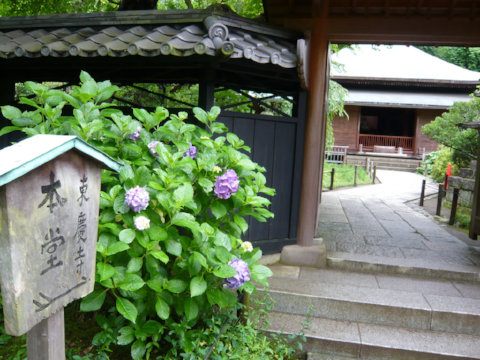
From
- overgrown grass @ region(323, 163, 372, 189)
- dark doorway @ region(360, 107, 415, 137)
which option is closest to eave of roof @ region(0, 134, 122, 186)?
overgrown grass @ region(323, 163, 372, 189)

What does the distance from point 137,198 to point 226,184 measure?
2.04ft

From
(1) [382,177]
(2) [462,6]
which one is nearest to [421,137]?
(1) [382,177]

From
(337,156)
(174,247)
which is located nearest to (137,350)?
(174,247)

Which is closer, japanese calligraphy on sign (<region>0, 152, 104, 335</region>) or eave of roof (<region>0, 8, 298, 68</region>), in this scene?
japanese calligraphy on sign (<region>0, 152, 104, 335</region>)

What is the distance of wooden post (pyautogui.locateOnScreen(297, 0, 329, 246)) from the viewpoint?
16.3ft

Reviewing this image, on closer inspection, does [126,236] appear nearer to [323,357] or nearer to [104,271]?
[104,271]

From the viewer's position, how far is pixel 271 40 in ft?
14.8

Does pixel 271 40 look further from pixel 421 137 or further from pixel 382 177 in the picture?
pixel 421 137

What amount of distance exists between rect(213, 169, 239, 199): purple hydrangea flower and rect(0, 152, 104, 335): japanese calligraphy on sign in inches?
34.9

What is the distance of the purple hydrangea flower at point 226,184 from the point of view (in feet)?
9.03

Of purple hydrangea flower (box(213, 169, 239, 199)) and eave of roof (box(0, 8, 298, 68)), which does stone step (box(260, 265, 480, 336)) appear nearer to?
purple hydrangea flower (box(213, 169, 239, 199))

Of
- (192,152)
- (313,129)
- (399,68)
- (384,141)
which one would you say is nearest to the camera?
(192,152)

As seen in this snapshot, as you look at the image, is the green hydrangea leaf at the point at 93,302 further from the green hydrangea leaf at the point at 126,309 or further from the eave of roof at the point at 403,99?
the eave of roof at the point at 403,99

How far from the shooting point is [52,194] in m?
1.74
